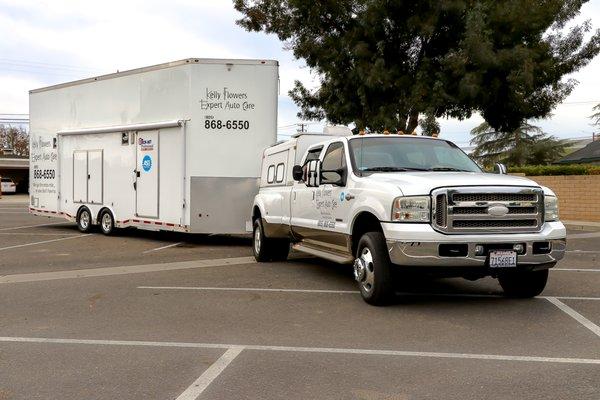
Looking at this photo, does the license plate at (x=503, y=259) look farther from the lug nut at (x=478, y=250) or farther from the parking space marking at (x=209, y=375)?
the parking space marking at (x=209, y=375)

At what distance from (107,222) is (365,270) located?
10277 mm

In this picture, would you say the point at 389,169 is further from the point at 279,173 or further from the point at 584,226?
the point at 584,226

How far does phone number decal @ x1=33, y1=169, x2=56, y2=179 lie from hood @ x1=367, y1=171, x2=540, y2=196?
1259cm

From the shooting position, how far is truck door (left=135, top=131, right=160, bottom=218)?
561 inches

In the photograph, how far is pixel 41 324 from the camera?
21.0ft

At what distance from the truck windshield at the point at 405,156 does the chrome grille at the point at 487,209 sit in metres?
1.20

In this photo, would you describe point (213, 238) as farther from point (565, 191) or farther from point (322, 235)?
point (565, 191)

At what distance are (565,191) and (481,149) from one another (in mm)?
40445

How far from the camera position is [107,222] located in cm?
1588

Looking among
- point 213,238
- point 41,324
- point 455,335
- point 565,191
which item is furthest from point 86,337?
point 565,191

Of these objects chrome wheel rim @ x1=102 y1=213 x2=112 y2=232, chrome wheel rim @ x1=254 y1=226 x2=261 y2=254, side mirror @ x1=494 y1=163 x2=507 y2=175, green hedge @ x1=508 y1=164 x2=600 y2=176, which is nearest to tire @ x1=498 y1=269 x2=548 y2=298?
side mirror @ x1=494 y1=163 x2=507 y2=175

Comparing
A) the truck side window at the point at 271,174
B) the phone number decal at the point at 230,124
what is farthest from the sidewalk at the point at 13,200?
the truck side window at the point at 271,174

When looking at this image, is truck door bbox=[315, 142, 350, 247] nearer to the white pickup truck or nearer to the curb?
the white pickup truck

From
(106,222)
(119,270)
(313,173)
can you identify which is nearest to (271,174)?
(313,173)
